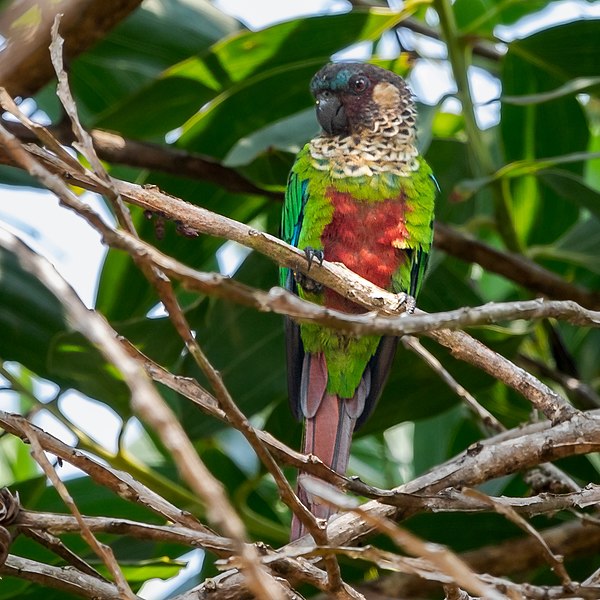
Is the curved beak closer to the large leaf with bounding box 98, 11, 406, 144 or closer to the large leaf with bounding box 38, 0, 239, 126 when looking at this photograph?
the large leaf with bounding box 98, 11, 406, 144

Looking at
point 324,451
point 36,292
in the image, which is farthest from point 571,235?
point 36,292

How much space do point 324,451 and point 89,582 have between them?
1099mm

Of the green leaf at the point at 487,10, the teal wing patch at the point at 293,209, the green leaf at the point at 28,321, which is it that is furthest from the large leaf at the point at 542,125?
the green leaf at the point at 28,321

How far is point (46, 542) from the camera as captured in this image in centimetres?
185

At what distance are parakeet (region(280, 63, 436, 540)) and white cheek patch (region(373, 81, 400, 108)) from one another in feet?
1.18

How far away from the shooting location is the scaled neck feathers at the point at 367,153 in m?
3.09

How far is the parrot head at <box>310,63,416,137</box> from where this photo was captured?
3227 millimetres

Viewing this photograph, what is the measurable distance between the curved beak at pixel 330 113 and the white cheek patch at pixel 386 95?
0.20 metres

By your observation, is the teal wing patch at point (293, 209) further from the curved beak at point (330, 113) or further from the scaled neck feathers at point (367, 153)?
the curved beak at point (330, 113)

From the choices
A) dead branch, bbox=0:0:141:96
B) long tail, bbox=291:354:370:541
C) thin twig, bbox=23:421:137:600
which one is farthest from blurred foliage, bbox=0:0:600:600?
thin twig, bbox=23:421:137:600

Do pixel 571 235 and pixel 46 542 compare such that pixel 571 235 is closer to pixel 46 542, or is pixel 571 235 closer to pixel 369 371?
pixel 369 371

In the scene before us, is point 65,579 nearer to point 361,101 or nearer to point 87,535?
point 87,535

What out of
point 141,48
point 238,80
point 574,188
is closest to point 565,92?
point 574,188

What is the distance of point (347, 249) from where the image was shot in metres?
2.96
